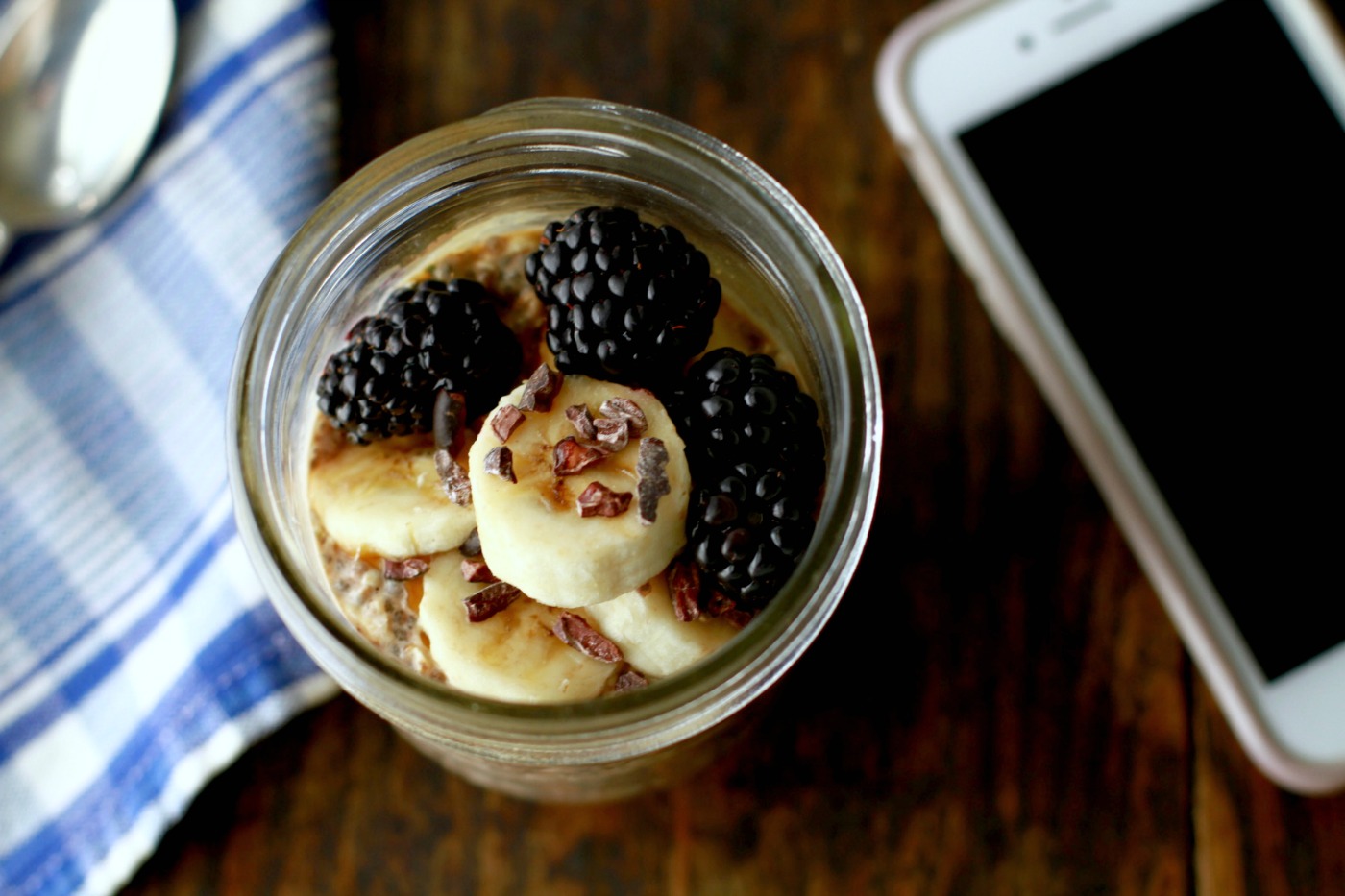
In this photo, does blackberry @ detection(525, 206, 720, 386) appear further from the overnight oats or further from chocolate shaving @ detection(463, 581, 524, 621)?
chocolate shaving @ detection(463, 581, 524, 621)

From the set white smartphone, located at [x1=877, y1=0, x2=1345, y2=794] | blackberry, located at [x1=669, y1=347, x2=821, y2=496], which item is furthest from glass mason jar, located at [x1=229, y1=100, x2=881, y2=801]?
white smartphone, located at [x1=877, y1=0, x2=1345, y2=794]

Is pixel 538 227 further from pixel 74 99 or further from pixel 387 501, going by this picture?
pixel 74 99

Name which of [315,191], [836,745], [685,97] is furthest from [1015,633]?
[315,191]

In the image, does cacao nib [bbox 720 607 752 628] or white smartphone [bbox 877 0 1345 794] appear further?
white smartphone [bbox 877 0 1345 794]

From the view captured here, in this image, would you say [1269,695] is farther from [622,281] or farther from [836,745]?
[622,281]

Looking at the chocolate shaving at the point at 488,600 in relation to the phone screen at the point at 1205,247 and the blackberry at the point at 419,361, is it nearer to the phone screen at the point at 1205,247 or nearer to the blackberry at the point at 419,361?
the blackberry at the point at 419,361

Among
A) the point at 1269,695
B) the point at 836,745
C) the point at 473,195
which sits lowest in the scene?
the point at 1269,695

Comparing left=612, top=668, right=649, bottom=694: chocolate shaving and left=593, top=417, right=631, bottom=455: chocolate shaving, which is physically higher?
left=593, top=417, right=631, bottom=455: chocolate shaving
